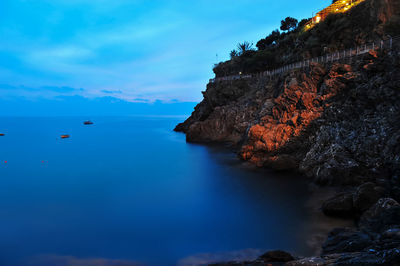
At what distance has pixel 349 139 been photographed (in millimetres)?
20062

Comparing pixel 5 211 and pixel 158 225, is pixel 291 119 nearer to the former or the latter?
pixel 158 225

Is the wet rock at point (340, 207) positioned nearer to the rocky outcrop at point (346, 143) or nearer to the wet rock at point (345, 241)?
the rocky outcrop at point (346, 143)

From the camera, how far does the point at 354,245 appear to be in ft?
30.7

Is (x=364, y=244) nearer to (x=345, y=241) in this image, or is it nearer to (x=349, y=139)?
(x=345, y=241)

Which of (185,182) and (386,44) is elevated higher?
(386,44)

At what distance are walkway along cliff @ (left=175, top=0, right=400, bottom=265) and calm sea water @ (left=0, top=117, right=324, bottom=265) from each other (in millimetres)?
2197

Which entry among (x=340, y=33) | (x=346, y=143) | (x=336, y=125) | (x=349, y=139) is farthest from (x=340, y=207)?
(x=340, y=33)

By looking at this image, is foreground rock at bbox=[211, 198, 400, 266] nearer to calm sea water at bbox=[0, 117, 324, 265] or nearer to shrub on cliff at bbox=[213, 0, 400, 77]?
calm sea water at bbox=[0, 117, 324, 265]

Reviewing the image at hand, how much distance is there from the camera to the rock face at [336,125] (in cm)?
1780

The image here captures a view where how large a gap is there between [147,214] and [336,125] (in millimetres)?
17725

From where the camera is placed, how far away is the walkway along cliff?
10.2 metres

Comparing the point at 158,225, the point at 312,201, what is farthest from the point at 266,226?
the point at 158,225

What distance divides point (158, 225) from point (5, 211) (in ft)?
35.2

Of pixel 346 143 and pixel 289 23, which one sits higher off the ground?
pixel 289 23
